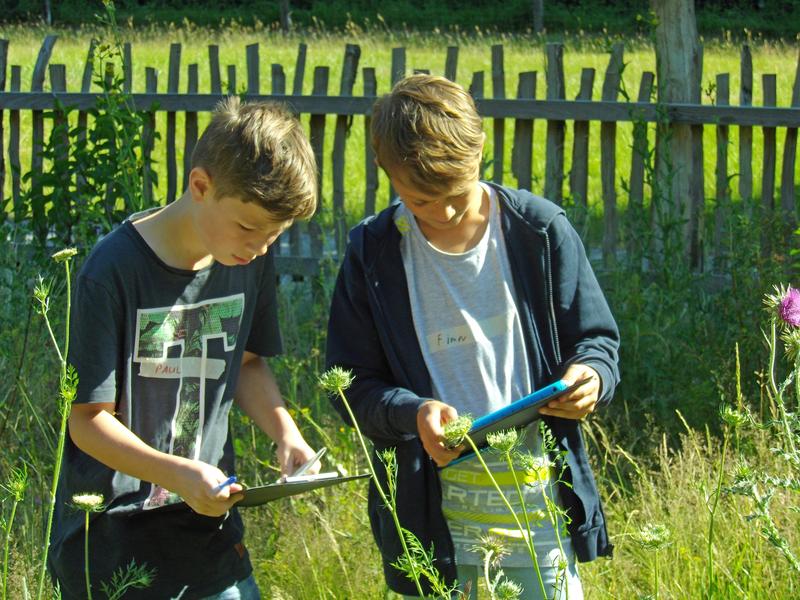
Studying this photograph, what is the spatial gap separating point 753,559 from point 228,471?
4.47 ft

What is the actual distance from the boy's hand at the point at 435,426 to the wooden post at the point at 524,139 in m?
4.34

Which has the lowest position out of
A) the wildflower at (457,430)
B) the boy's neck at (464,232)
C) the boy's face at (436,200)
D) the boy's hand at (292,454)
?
the boy's hand at (292,454)

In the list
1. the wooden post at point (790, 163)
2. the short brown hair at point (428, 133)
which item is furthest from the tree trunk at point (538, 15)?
the short brown hair at point (428, 133)

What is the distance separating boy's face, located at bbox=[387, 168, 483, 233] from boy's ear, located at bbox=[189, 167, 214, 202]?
1.23 ft

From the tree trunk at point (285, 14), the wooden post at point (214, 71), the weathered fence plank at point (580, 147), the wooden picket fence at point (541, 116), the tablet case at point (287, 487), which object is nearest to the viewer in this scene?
the tablet case at point (287, 487)

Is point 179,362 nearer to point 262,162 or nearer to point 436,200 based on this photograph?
point 262,162

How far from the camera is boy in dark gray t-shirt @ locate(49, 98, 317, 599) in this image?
7.07 feet

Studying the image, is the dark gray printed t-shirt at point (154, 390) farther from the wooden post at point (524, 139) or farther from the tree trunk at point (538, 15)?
the tree trunk at point (538, 15)

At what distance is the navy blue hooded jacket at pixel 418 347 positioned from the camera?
241cm

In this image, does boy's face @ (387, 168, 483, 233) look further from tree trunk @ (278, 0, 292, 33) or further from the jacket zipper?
tree trunk @ (278, 0, 292, 33)

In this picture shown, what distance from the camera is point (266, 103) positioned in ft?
7.61

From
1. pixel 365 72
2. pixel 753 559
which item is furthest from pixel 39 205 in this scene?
pixel 753 559

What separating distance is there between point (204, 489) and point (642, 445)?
2514 millimetres

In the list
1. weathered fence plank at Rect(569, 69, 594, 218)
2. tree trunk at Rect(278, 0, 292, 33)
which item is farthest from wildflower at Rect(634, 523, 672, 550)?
tree trunk at Rect(278, 0, 292, 33)
